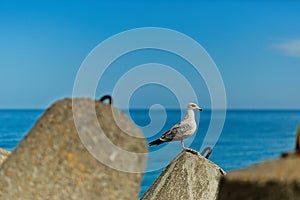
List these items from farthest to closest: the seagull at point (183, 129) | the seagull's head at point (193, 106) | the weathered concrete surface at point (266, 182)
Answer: the seagull's head at point (193, 106) < the seagull at point (183, 129) < the weathered concrete surface at point (266, 182)

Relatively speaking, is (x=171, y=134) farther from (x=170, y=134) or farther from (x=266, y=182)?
(x=266, y=182)

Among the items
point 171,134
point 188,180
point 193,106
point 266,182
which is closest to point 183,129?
point 171,134

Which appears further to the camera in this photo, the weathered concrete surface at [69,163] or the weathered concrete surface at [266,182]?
the weathered concrete surface at [69,163]

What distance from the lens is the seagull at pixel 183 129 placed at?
9.60m

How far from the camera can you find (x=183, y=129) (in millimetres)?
9656

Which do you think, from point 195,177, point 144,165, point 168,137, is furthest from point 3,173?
point 168,137

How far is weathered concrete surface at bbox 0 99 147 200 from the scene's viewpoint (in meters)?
4.84

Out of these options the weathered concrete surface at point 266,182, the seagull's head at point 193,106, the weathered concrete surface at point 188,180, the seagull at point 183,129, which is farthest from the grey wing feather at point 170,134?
the weathered concrete surface at point 266,182

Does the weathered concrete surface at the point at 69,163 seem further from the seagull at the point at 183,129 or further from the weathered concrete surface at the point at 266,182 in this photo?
the seagull at the point at 183,129

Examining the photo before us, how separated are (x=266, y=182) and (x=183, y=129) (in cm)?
645

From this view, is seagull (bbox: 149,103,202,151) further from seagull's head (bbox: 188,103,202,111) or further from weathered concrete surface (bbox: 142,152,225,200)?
weathered concrete surface (bbox: 142,152,225,200)

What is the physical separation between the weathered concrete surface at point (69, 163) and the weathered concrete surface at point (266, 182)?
1562mm

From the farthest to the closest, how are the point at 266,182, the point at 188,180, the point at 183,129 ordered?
the point at 183,129 → the point at 188,180 → the point at 266,182

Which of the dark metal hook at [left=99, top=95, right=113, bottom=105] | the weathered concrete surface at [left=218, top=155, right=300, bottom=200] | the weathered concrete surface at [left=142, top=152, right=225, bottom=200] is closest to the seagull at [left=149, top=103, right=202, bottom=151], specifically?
the weathered concrete surface at [left=142, top=152, right=225, bottom=200]
